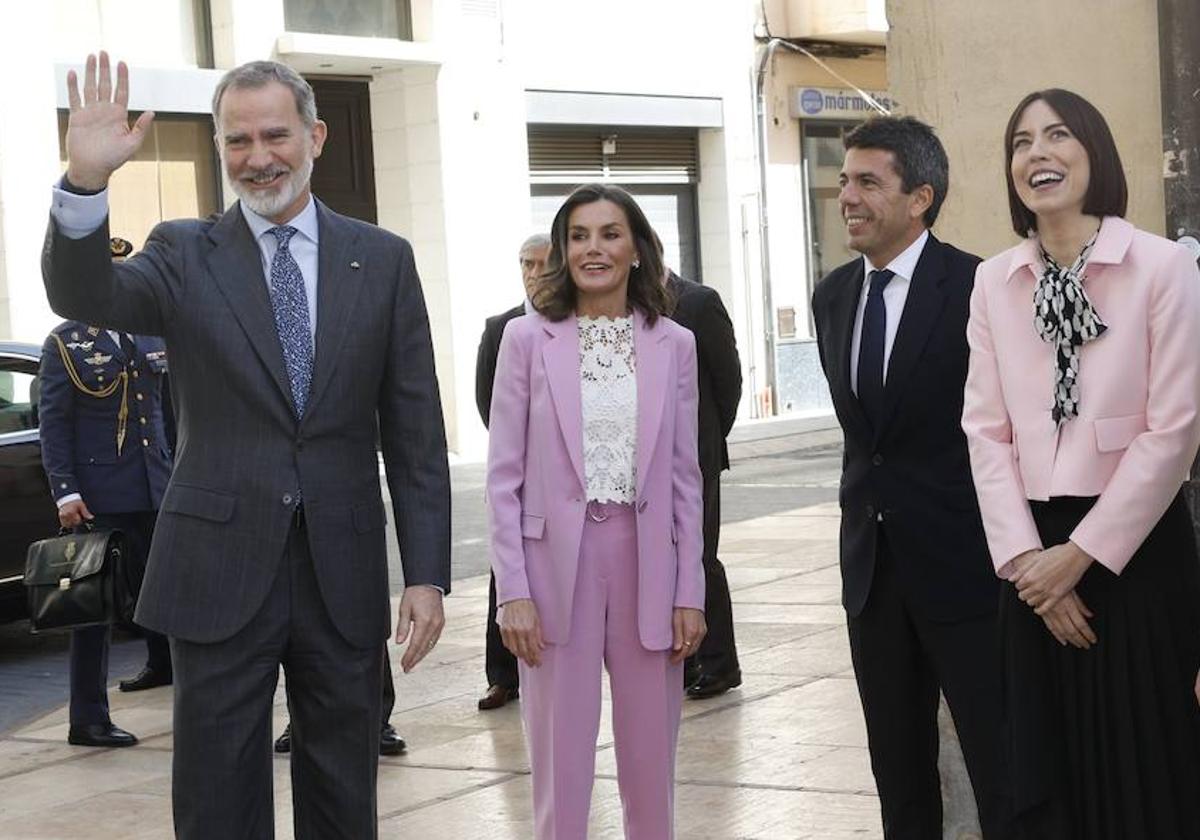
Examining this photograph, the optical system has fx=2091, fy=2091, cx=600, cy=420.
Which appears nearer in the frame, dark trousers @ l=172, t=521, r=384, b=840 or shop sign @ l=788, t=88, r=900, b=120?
dark trousers @ l=172, t=521, r=384, b=840

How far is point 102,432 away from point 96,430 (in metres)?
0.03

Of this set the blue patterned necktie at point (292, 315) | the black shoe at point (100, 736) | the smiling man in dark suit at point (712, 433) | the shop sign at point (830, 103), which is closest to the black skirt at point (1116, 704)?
the blue patterned necktie at point (292, 315)

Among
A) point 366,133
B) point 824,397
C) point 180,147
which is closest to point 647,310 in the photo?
point 180,147

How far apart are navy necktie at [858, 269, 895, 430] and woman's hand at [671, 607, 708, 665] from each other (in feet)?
2.26

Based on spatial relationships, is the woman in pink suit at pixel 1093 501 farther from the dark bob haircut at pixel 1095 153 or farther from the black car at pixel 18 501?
the black car at pixel 18 501

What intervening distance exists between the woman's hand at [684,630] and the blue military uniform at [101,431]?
4300 millimetres

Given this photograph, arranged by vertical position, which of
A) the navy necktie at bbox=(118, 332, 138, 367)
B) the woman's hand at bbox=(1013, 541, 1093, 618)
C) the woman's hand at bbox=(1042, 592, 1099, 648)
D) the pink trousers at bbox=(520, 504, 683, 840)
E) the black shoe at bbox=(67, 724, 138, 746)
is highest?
the navy necktie at bbox=(118, 332, 138, 367)

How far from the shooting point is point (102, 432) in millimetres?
9219

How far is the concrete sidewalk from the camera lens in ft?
21.8

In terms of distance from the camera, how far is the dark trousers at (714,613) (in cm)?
862

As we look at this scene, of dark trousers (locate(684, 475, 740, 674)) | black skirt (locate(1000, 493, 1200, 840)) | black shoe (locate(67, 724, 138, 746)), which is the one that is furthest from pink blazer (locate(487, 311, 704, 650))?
black shoe (locate(67, 724, 138, 746))

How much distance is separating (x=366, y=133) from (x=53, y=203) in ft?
62.6

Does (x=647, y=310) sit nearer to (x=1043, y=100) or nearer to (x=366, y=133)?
(x=1043, y=100)

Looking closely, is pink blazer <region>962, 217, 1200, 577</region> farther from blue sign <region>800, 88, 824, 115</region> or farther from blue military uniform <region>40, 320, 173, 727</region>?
blue sign <region>800, 88, 824, 115</region>
